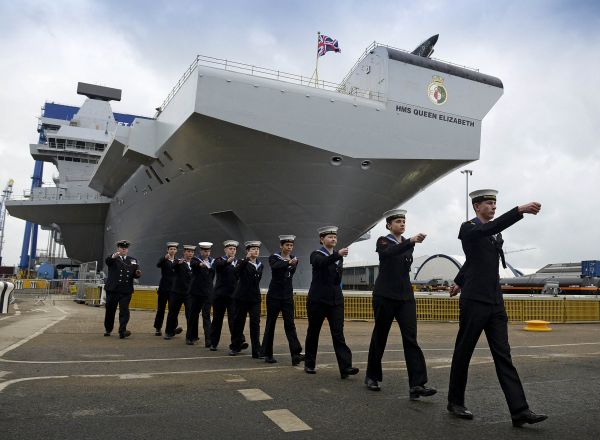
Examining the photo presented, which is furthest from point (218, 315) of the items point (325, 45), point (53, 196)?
point (53, 196)

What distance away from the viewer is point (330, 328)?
17.3ft

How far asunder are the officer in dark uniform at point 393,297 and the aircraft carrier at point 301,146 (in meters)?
9.95

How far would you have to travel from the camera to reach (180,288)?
8945mm

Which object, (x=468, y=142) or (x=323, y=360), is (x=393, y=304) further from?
(x=468, y=142)

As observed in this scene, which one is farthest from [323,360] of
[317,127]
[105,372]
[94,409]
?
[317,127]

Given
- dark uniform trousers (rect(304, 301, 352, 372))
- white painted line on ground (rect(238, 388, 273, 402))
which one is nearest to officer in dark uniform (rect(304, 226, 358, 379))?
dark uniform trousers (rect(304, 301, 352, 372))

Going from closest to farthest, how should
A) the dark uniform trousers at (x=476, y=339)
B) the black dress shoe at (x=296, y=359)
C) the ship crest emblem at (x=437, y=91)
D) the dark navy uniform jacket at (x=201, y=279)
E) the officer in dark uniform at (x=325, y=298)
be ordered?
1. the dark uniform trousers at (x=476, y=339)
2. the officer in dark uniform at (x=325, y=298)
3. the black dress shoe at (x=296, y=359)
4. the dark navy uniform jacket at (x=201, y=279)
5. the ship crest emblem at (x=437, y=91)

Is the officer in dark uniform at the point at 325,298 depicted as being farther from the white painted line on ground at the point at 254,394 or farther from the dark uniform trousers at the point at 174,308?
the dark uniform trousers at the point at 174,308

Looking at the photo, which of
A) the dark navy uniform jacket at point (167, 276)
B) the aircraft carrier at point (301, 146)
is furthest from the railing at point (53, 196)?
the dark navy uniform jacket at point (167, 276)

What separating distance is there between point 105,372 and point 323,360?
264 cm

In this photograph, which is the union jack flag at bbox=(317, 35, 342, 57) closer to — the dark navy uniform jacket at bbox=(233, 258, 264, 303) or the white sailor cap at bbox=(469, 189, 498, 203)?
the dark navy uniform jacket at bbox=(233, 258, 264, 303)

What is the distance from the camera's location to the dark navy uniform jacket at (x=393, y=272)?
14.6 ft

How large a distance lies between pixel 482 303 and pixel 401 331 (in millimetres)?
929

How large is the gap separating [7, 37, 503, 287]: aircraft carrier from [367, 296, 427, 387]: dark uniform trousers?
10.2 metres
